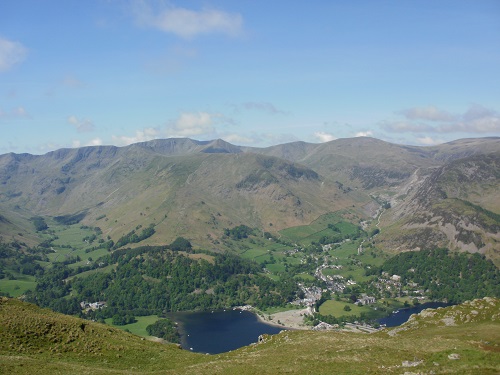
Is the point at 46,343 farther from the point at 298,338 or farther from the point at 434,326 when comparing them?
the point at 434,326

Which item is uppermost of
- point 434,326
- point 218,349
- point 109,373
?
point 109,373

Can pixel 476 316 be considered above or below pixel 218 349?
above

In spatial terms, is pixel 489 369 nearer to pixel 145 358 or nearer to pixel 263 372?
pixel 263 372

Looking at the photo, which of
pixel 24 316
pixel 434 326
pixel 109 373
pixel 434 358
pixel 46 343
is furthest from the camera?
pixel 434 326

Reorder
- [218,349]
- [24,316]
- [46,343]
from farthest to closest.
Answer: [218,349] < [24,316] < [46,343]

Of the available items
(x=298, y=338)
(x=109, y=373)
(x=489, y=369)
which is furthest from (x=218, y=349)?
(x=489, y=369)

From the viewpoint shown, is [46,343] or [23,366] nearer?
[23,366]

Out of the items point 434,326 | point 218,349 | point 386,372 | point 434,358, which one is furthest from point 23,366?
point 218,349
